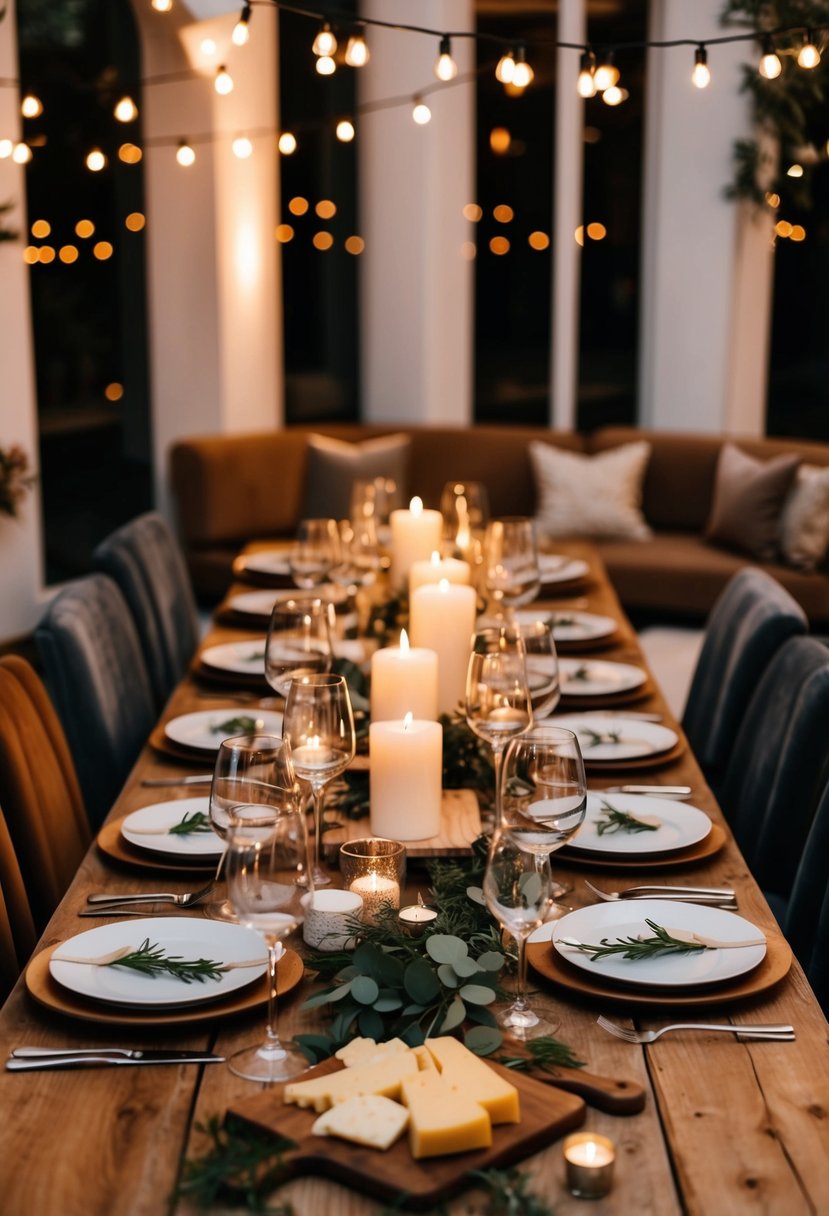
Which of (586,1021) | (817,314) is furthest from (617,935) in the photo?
(817,314)

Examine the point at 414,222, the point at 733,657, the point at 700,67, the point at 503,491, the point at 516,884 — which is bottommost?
the point at 503,491

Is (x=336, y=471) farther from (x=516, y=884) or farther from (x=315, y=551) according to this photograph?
(x=516, y=884)

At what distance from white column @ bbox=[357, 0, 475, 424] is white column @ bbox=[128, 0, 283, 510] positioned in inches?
26.1

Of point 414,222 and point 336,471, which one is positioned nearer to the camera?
point 336,471

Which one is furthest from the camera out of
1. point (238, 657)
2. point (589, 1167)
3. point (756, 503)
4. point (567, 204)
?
point (567, 204)

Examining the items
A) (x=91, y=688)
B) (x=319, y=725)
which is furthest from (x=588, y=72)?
(x=319, y=725)

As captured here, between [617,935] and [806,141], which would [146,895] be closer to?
[617,935]

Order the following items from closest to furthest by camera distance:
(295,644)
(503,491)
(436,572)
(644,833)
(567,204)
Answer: (644,833), (295,644), (436,572), (503,491), (567,204)

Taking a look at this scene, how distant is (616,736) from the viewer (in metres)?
2.26

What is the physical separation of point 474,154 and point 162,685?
15.8ft

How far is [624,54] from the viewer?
711 cm

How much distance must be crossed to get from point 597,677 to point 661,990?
4.20 feet

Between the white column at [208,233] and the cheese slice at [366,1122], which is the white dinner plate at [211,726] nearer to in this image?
the cheese slice at [366,1122]

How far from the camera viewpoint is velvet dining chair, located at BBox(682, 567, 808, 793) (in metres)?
2.55
